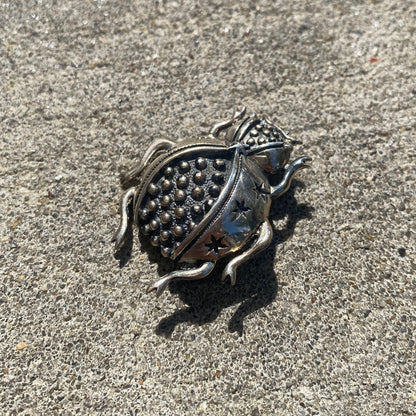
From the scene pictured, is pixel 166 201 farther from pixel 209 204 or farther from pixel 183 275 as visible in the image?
pixel 183 275

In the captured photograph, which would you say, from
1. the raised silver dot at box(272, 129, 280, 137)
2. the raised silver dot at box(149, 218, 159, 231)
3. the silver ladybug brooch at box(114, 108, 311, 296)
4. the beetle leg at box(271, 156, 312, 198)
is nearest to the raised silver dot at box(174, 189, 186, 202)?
the silver ladybug brooch at box(114, 108, 311, 296)

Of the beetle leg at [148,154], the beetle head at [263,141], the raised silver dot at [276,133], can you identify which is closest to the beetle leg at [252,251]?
the beetle head at [263,141]

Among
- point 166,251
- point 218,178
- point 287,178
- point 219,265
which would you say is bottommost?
point 219,265

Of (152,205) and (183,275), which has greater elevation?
(152,205)

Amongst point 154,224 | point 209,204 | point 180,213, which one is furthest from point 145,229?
point 209,204

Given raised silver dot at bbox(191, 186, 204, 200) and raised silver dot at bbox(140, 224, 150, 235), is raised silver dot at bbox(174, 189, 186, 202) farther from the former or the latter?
raised silver dot at bbox(140, 224, 150, 235)

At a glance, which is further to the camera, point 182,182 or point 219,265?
point 219,265

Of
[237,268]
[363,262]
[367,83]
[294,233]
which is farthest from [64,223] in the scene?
[367,83]
